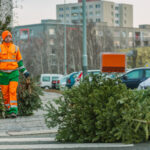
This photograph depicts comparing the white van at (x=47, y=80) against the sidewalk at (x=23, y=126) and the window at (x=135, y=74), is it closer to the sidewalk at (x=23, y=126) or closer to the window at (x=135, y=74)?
the window at (x=135, y=74)

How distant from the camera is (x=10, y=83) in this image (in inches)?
443

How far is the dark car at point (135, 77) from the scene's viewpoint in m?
26.8

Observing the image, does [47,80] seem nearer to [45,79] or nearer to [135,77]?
[45,79]

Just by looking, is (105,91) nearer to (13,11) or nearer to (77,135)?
(77,135)

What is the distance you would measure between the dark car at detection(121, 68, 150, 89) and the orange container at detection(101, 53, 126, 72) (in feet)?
64.4

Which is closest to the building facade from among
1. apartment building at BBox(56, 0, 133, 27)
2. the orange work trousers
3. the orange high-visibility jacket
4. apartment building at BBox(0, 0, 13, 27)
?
apartment building at BBox(56, 0, 133, 27)

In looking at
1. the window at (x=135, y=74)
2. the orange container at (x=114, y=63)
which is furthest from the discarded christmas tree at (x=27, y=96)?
the window at (x=135, y=74)

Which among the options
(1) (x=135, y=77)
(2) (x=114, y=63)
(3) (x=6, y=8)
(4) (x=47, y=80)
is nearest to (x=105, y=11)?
(4) (x=47, y=80)

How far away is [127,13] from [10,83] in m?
168

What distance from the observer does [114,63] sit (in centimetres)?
694

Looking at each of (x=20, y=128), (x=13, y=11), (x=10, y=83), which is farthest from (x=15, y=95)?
(x=13, y=11)

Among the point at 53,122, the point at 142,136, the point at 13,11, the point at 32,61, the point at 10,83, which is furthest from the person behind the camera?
the point at 32,61

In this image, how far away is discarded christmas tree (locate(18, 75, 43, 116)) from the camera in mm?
12211

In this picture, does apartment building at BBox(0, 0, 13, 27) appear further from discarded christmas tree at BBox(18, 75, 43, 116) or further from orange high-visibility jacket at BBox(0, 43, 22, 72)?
orange high-visibility jacket at BBox(0, 43, 22, 72)
